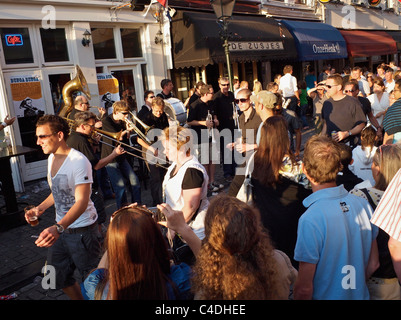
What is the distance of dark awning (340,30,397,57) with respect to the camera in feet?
54.1

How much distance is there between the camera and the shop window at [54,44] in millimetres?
8195

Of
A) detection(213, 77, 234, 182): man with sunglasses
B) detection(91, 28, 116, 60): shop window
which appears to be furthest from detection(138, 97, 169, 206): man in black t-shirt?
detection(91, 28, 116, 60): shop window

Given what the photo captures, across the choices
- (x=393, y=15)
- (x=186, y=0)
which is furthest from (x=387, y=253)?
(x=393, y=15)

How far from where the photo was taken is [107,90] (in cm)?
935

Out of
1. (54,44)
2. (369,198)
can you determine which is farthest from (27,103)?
(369,198)

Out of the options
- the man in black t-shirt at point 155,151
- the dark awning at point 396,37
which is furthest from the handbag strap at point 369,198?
the dark awning at point 396,37

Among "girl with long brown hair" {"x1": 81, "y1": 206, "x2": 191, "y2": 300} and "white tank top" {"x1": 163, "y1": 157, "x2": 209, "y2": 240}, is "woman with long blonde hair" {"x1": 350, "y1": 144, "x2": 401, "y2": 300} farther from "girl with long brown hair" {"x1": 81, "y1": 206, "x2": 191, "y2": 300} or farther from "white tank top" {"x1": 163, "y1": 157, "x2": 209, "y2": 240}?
"girl with long brown hair" {"x1": 81, "y1": 206, "x2": 191, "y2": 300}

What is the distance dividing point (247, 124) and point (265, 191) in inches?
111

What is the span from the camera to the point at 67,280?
3.11m

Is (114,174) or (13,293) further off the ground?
(114,174)

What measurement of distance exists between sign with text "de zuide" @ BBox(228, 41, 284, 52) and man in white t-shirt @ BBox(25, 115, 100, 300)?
26.8 ft

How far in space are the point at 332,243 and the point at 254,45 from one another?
10.2 m

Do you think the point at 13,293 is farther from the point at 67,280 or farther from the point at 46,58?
the point at 46,58
